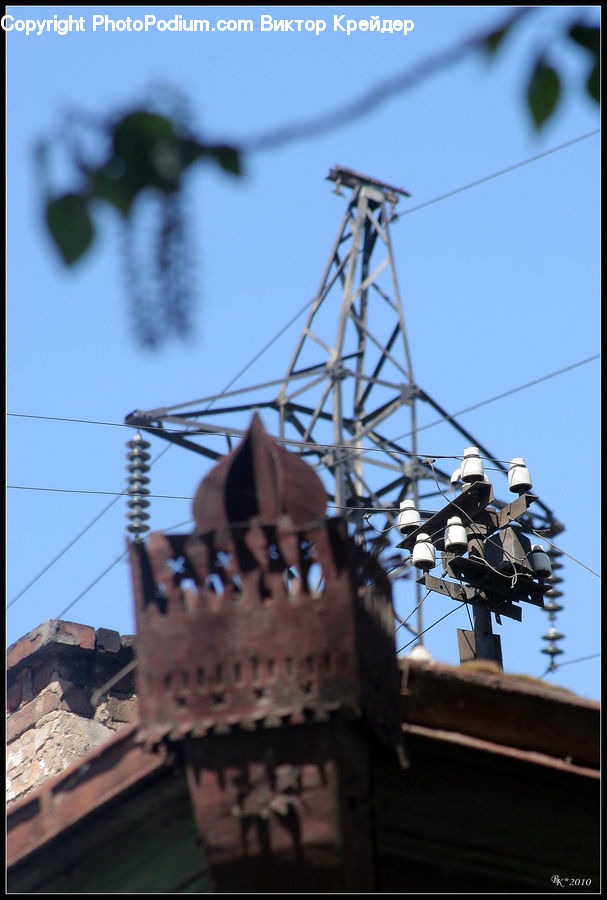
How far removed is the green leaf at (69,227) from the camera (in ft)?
8.16

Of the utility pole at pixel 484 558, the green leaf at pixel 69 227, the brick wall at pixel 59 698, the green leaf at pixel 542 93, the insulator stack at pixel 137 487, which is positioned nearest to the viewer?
the green leaf at pixel 69 227

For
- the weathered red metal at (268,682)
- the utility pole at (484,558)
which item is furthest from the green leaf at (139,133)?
the utility pole at (484,558)

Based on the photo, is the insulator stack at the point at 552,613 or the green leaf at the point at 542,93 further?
the insulator stack at the point at 552,613

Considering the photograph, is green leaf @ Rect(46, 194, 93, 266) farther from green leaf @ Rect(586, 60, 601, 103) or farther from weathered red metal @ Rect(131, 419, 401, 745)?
weathered red metal @ Rect(131, 419, 401, 745)

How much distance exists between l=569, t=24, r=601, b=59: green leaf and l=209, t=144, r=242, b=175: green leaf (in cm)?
69

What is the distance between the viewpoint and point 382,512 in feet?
58.6

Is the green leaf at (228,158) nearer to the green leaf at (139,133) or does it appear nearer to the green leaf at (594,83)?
the green leaf at (139,133)

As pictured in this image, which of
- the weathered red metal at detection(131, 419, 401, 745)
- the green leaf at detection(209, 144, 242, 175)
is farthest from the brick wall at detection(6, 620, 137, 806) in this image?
the green leaf at detection(209, 144, 242, 175)

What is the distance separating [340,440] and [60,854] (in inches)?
544

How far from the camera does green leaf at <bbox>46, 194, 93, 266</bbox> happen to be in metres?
2.49

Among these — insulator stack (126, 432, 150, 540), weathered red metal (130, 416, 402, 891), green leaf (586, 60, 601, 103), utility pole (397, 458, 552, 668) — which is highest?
insulator stack (126, 432, 150, 540)

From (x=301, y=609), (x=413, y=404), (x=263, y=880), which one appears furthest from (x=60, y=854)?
(x=413, y=404)

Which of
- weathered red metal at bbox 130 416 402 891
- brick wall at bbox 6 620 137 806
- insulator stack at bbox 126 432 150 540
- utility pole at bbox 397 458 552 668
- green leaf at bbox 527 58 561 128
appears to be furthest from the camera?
insulator stack at bbox 126 432 150 540

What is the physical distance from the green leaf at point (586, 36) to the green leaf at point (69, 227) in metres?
1.01
